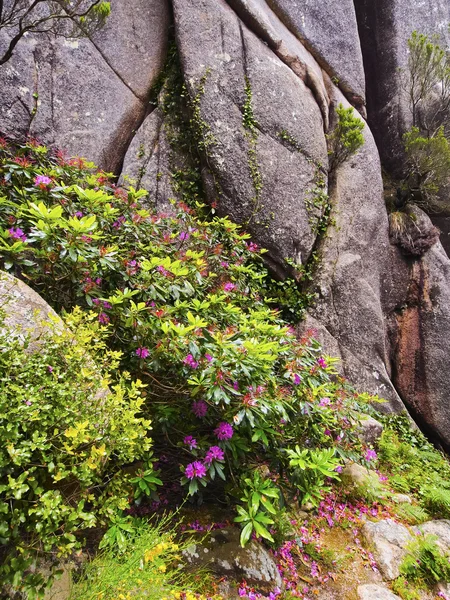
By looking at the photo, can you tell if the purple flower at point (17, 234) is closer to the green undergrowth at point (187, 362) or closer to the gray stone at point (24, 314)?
the green undergrowth at point (187, 362)

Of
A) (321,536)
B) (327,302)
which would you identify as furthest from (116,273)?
(327,302)

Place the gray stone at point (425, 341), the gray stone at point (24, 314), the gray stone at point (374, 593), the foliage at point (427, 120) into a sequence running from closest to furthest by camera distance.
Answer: the gray stone at point (24, 314), the gray stone at point (374, 593), the gray stone at point (425, 341), the foliage at point (427, 120)

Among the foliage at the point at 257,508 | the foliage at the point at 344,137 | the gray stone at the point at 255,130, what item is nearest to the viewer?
the foliage at the point at 257,508

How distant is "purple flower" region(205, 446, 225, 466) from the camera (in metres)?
2.46

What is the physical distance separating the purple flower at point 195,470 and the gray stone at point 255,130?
3.94m

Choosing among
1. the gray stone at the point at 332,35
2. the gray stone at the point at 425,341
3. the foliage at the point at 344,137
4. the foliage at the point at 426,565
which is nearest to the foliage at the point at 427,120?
the gray stone at the point at 332,35

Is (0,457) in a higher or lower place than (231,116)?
lower

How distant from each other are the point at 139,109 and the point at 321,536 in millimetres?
6293

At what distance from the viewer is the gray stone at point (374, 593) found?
8.70 feet

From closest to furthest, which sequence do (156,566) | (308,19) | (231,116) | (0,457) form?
(0,457)
(156,566)
(231,116)
(308,19)

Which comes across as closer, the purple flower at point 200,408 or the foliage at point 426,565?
the purple flower at point 200,408

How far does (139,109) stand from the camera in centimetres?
578

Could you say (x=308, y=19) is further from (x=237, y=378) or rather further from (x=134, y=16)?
(x=237, y=378)

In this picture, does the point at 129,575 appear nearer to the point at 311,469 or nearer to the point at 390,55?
the point at 311,469
